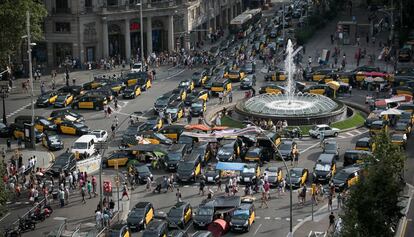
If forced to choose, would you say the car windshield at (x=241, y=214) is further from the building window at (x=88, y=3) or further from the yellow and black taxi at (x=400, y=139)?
the building window at (x=88, y=3)

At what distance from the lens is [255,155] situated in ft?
237

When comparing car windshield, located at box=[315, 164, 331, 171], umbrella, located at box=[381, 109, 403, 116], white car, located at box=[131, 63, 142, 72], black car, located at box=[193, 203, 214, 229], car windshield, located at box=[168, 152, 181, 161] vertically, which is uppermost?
white car, located at box=[131, 63, 142, 72]

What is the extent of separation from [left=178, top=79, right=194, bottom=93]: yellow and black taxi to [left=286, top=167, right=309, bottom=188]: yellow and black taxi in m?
34.1

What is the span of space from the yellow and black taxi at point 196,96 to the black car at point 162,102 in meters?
1.85

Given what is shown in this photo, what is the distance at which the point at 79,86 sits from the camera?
101188mm

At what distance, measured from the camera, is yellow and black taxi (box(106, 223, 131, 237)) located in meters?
53.9

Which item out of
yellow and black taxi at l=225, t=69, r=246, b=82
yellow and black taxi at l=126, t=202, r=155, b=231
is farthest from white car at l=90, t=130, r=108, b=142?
yellow and black taxi at l=225, t=69, r=246, b=82

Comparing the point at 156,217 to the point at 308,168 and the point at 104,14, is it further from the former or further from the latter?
the point at 104,14

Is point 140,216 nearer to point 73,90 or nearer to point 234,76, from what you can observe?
point 73,90

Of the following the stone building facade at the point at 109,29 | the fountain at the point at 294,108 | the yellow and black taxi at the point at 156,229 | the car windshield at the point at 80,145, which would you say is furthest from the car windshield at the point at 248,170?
the stone building facade at the point at 109,29

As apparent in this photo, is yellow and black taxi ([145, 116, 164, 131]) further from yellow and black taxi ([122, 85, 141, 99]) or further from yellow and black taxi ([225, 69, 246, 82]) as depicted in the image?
yellow and black taxi ([225, 69, 246, 82])

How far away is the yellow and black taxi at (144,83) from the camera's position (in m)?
103

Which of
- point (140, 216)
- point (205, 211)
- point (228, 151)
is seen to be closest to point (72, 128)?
point (228, 151)

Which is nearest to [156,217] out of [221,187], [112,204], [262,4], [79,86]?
[112,204]
